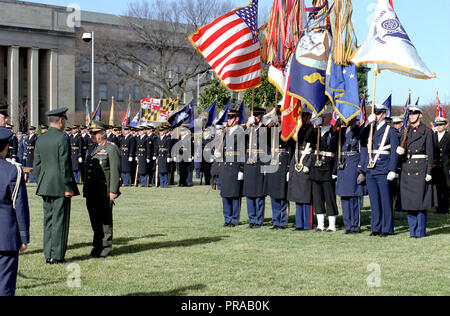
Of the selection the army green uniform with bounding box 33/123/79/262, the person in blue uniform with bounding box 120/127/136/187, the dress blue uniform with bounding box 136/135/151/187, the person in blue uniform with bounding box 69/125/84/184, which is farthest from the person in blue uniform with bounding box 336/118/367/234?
A: the person in blue uniform with bounding box 69/125/84/184

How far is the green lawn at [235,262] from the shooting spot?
763 centimetres

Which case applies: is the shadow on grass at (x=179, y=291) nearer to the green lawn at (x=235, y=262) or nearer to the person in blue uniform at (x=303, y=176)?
the green lawn at (x=235, y=262)

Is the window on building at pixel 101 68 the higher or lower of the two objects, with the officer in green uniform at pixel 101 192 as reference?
higher

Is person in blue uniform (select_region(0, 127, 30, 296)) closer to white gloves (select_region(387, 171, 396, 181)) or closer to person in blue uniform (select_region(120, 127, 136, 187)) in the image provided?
white gloves (select_region(387, 171, 396, 181))

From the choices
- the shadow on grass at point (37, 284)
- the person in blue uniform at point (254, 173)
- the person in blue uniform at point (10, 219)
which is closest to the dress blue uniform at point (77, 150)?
the person in blue uniform at point (254, 173)

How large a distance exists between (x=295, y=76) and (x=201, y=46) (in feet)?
6.50

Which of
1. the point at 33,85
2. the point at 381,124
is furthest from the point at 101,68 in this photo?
the point at 381,124

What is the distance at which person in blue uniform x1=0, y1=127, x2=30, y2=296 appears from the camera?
19.3 ft

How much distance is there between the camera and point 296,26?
13773 mm

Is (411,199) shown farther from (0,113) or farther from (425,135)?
(0,113)

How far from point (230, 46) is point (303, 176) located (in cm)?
286

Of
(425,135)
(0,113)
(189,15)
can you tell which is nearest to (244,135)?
(425,135)

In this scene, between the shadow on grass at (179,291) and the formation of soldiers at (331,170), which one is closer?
the shadow on grass at (179,291)

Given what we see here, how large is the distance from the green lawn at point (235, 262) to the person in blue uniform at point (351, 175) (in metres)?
0.34
